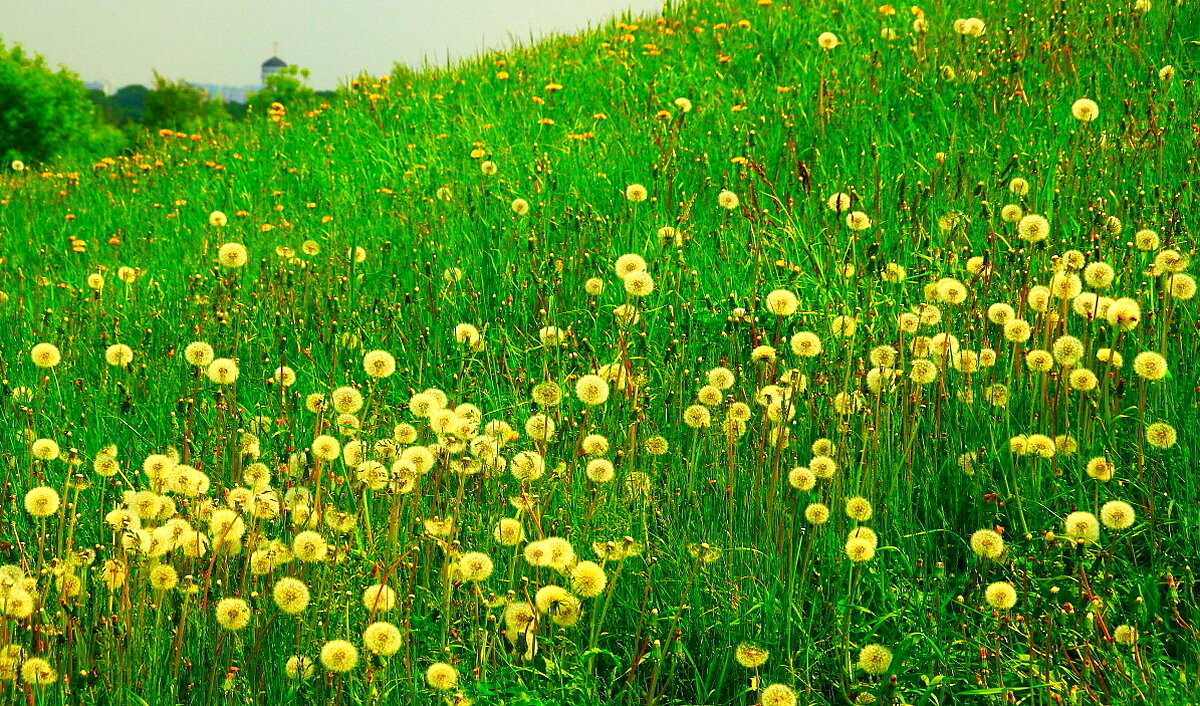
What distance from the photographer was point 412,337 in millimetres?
3994

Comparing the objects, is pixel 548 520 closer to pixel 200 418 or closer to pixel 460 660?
pixel 460 660

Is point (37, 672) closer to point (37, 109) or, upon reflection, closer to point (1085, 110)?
point (1085, 110)

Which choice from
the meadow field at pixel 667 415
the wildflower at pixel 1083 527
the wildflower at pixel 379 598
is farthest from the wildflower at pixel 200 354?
the wildflower at pixel 1083 527

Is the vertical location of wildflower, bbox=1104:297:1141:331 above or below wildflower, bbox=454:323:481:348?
above

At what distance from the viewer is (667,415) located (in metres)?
3.16

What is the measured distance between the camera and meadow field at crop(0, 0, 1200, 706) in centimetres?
207

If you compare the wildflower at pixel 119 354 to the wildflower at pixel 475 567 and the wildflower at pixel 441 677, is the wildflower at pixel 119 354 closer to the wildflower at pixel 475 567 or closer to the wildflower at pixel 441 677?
the wildflower at pixel 475 567

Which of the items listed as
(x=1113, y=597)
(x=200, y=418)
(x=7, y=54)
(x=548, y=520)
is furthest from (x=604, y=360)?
(x=7, y=54)

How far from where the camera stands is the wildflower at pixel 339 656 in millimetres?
1823

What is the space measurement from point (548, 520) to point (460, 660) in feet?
1.52

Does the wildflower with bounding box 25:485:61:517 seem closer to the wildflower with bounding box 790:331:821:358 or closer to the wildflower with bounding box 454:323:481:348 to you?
the wildflower with bounding box 454:323:481:348

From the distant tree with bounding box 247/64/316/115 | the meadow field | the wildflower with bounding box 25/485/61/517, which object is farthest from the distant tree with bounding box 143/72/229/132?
the wildflower with bounding box 25/485/61/517

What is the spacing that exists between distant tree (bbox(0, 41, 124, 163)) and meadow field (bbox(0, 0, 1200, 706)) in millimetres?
33118

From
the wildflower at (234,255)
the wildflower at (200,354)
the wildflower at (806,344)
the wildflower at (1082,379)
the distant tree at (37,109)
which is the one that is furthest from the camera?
the distant tree at (37,109)
